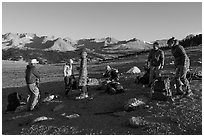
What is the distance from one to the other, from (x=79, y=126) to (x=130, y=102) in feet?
8.68

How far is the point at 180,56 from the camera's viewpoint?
10.9m

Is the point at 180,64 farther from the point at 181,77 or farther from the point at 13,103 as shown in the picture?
the point at 13,103

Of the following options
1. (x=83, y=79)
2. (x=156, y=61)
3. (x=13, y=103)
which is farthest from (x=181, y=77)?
(x=13, y=103)

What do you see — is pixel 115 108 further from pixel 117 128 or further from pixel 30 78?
pixel 30 78

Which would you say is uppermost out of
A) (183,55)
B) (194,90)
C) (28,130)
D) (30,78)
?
(183,55)

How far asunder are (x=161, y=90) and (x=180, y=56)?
167cm

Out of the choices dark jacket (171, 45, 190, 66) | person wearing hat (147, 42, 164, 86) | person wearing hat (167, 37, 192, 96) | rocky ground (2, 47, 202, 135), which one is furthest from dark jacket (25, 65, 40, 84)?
dark jacket (171, 45, 190, 66)

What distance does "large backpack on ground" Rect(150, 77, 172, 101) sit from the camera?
10828mm

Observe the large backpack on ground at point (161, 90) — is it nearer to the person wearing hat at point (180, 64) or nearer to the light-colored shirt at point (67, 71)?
the person wearing hat at point (180, 64)

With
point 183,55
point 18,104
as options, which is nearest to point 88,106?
point 18,104

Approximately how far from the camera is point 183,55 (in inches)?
426

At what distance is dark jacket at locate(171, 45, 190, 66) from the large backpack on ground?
98 centimetres

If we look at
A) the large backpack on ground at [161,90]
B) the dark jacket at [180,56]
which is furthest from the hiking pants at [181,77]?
the large backpack on ground at [161,90]

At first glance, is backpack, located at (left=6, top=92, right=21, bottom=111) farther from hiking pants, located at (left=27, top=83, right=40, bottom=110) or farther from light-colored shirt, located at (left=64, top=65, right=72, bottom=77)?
light-colored shirt, located at (left=64, top=65, right=72, bottom=77)
